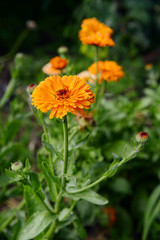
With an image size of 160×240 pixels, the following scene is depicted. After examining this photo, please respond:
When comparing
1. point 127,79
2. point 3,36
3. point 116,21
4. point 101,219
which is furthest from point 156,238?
point 3,36

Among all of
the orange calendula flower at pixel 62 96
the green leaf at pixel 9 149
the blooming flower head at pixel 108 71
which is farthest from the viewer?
the green leaf at pixel 9 149

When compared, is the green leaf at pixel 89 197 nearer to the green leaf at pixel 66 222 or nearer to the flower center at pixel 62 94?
the green leaf at pixel 66 222

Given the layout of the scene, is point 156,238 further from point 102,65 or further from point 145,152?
point 102,65

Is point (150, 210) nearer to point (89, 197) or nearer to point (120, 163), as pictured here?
point (89, 197)

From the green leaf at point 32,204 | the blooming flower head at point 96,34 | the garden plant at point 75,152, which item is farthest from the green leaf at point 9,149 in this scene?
the blooming flower head at point 96,34

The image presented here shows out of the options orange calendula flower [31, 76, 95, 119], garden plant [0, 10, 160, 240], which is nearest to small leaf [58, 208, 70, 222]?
garden plant [0, 10, 160, 240]

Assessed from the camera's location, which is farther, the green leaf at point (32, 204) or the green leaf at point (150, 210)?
the green leaf at point (150, 210)

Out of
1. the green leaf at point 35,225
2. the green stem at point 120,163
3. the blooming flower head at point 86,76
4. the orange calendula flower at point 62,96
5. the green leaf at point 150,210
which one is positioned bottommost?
the green leaf at point 150,210
